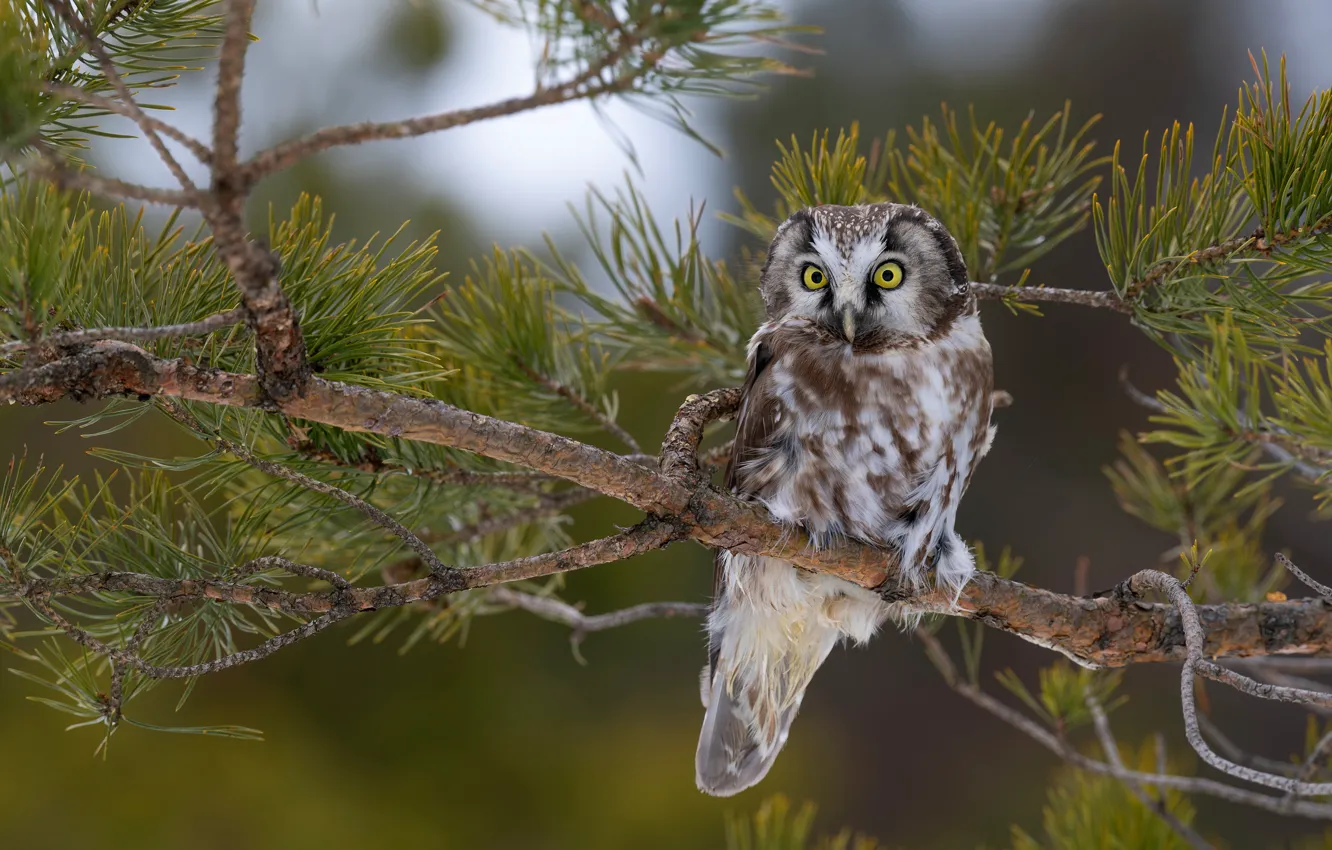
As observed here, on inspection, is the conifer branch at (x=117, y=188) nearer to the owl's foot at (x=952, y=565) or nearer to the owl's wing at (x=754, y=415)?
the owl's wing at (x=754, y=415)

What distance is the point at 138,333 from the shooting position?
648mm

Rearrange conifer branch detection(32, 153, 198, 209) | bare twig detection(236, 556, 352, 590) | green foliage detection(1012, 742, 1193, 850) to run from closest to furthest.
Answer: conifer branch detection(32, 153, 198, 209)
bare twig detection(236, 556, 352, 590)
green foliage detection(1012, 742, 1193, 850)

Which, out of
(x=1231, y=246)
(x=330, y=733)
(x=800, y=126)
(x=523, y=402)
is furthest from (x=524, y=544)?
(x=800, y=126)

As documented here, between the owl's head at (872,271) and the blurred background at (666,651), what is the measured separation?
34 cm

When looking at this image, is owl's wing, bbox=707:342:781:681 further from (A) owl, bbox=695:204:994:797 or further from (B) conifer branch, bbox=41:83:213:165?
(B) conifer branch, bbox=41:83:213:165

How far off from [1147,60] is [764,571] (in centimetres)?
386

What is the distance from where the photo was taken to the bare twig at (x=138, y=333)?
2.11ft

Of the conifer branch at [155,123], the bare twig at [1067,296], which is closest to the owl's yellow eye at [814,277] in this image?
the bare twig at [1067,296]

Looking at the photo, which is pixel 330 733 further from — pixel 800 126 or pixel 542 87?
pixel 800 126

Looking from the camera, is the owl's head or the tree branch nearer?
the tree branch

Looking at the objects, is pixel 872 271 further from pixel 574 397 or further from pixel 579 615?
pixel 579 615

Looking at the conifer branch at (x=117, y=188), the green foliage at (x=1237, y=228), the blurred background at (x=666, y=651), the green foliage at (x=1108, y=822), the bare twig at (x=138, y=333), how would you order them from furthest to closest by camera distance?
the blurred background at (x=666, y=651) < the green foliage at (x=1108, y=822) < the green foliage at (x=1237, y=228) < the bare twig at (x=138, y=333) < the conifer branch at (x=117, y=188)

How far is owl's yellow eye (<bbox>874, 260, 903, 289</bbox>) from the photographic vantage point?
51.4 inches

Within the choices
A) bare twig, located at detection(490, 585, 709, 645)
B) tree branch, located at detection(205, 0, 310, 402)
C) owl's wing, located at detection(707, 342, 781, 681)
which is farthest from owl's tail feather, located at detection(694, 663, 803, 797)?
tree branch, located at detection(205, 0, 310, 402)
